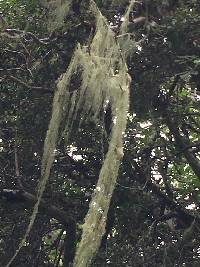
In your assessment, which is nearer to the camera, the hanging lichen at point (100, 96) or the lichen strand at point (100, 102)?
the lichen strand at point (100, 102)

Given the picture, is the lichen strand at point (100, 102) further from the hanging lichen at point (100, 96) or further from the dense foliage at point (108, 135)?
the dense foliage at point (108, 135)

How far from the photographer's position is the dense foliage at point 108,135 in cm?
564

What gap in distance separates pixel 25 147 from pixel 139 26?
6.28 feet

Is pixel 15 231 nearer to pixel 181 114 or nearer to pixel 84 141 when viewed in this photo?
pixel 84 141

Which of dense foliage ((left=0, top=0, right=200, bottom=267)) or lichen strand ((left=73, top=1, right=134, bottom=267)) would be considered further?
dense foliage ((left=0, top=0, right=200, bottom=267))

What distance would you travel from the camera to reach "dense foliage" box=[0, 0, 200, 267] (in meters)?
5.64

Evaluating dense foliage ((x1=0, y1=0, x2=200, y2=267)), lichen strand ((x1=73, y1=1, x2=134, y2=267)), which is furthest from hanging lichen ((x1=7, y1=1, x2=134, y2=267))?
dense foliage ((x1=0, y1=0, x2=200, y2=267))

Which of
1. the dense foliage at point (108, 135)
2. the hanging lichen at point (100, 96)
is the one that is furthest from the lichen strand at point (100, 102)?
the dense foliage at point (108, 135)

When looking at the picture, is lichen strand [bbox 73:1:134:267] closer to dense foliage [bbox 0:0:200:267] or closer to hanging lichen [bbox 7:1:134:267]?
hanging lichen [bbox 7:1:134:267]

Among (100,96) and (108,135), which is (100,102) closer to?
(100,96)

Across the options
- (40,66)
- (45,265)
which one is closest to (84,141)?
(40,66)

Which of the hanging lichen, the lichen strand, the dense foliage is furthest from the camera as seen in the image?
the dense foliage

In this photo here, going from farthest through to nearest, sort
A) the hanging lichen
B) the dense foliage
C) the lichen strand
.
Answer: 1. the dense foliage
2. the hanging lichen
3. the lichen strand

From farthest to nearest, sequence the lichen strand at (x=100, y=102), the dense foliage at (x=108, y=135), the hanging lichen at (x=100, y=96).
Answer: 1. the dense foliage at (x=108, y=135)
2. the hanging lichen at (x=100, y=96)
3. the lichen strand at (x=100, y=102)
